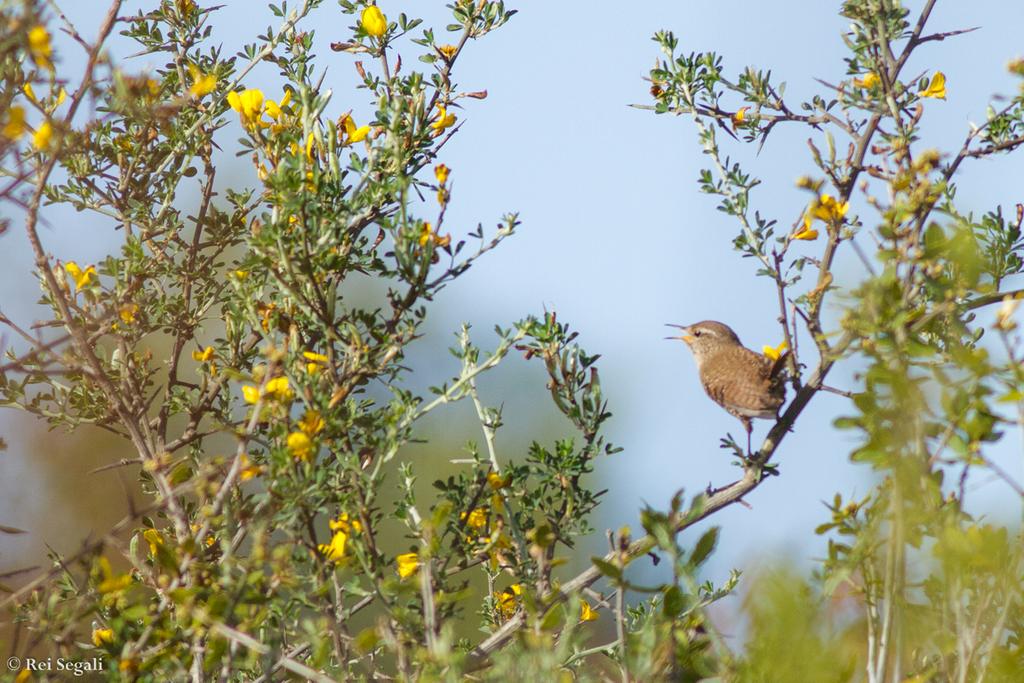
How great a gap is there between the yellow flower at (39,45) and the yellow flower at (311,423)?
0.93m

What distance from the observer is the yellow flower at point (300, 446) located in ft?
7.49

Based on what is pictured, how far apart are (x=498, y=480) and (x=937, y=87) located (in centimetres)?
191

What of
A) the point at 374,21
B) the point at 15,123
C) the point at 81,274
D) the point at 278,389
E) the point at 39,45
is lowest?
the point at 278,389

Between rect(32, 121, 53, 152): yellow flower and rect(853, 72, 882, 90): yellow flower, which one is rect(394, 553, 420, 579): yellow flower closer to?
rect(32, 121, 53, 152): yellow flower

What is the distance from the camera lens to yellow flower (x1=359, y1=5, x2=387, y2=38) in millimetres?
3369

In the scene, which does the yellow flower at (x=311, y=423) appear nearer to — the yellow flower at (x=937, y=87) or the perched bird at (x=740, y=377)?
the perched bird at (x=740, y=377)

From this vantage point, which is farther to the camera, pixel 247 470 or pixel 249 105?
pixel 249 105

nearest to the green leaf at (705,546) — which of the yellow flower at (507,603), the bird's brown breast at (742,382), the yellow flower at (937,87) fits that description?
the bird's brown breast at (742,382)

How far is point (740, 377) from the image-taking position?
12.1 feet

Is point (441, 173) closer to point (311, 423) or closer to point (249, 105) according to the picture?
point (249, 105)

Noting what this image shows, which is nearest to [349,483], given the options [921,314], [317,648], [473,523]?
[473,523]

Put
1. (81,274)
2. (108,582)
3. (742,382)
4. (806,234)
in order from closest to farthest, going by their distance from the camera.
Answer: (108,582) → (806,234) → (81,274) → (742,382)

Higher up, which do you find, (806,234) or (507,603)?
(806,234)

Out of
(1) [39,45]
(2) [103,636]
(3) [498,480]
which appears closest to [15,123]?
(1) [39,45]
